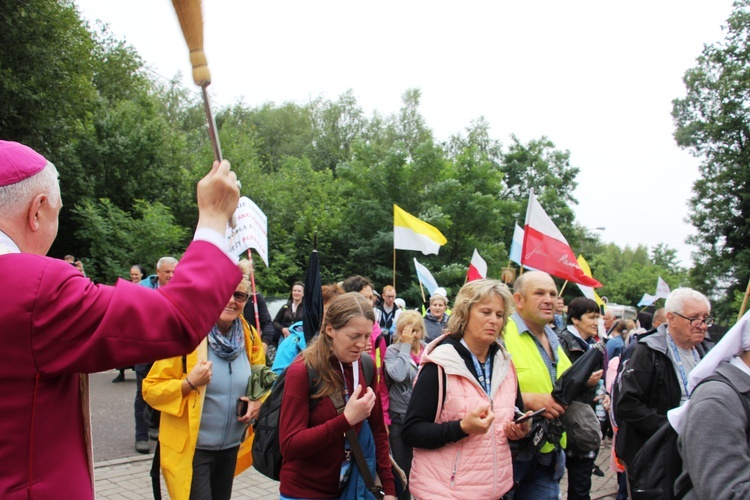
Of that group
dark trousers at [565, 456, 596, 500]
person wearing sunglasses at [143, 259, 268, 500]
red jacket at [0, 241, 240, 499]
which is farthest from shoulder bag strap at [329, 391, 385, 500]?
dark trousers at [565, 456, 596, 500]

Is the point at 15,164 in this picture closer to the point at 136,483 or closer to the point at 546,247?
the point at 136,483

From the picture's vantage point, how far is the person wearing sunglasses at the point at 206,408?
13.2ft

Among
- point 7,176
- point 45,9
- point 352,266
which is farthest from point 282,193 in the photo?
point 7,176

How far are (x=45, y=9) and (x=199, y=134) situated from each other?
18.0 m

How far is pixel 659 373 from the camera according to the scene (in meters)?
4.65

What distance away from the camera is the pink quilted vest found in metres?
3.49

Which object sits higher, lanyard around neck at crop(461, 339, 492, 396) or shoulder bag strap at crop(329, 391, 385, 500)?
lanyard around neck at crop(461, 339, 492, 396)

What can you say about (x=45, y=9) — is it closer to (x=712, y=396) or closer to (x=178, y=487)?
(x=178, y=487)

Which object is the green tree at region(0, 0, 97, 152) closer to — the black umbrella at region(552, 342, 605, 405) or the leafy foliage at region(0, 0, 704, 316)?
the leafy foliage at region(0, 0, 704, 316)

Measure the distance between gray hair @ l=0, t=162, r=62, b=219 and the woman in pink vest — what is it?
2.44 meters

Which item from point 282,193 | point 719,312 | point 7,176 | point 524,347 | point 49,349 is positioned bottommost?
point 719,312

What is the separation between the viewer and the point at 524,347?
4410mm

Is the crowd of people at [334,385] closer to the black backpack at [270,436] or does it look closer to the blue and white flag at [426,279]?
the black backpack at [270,436]

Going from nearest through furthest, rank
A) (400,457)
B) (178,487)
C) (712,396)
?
(712,396), (178,487), (400,457)
